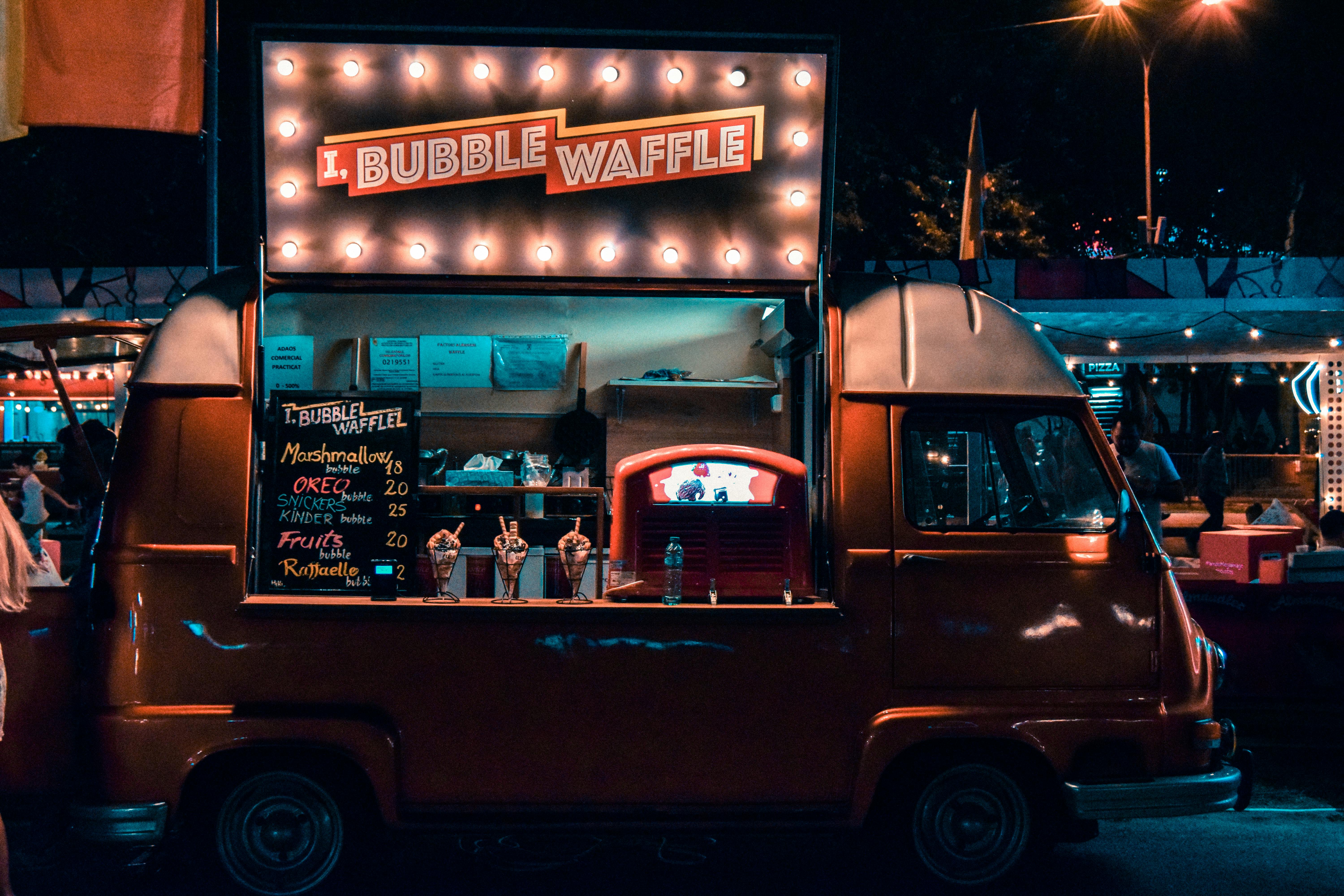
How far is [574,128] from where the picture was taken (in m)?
4.61

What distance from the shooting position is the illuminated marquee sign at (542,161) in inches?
178

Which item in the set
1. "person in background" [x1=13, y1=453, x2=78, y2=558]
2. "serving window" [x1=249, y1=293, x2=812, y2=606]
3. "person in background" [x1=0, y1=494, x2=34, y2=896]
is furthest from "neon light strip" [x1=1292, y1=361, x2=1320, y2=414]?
"person in background" [x1=13, y1=453, x2=78, y2=558]

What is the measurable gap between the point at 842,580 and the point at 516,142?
2.36 meters

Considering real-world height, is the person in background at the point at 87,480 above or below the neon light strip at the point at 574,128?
below

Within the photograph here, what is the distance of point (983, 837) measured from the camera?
433 centimetres

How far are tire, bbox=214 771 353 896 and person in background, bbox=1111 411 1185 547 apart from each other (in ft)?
19.8

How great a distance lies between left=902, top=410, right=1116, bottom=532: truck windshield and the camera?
432 centimetres

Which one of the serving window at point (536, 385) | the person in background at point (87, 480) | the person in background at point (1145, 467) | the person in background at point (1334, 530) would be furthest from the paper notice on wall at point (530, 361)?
the person in background at point (1334, 530)

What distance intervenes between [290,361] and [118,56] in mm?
2751

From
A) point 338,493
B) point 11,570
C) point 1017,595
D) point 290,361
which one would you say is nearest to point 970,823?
point 1017,595

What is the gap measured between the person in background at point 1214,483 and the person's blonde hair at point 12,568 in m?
13.8

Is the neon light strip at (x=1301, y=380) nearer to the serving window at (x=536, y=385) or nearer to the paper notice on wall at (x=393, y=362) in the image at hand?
the serving window at (x=536, y=385)

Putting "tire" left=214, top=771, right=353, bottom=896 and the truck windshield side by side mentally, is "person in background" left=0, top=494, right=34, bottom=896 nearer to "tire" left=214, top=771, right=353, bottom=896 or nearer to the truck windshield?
"tire" left=214, top=771, right=353, bottom=896

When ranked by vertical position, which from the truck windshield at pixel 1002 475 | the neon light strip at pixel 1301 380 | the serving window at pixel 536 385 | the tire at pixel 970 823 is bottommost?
the tire at pixel 970 823
